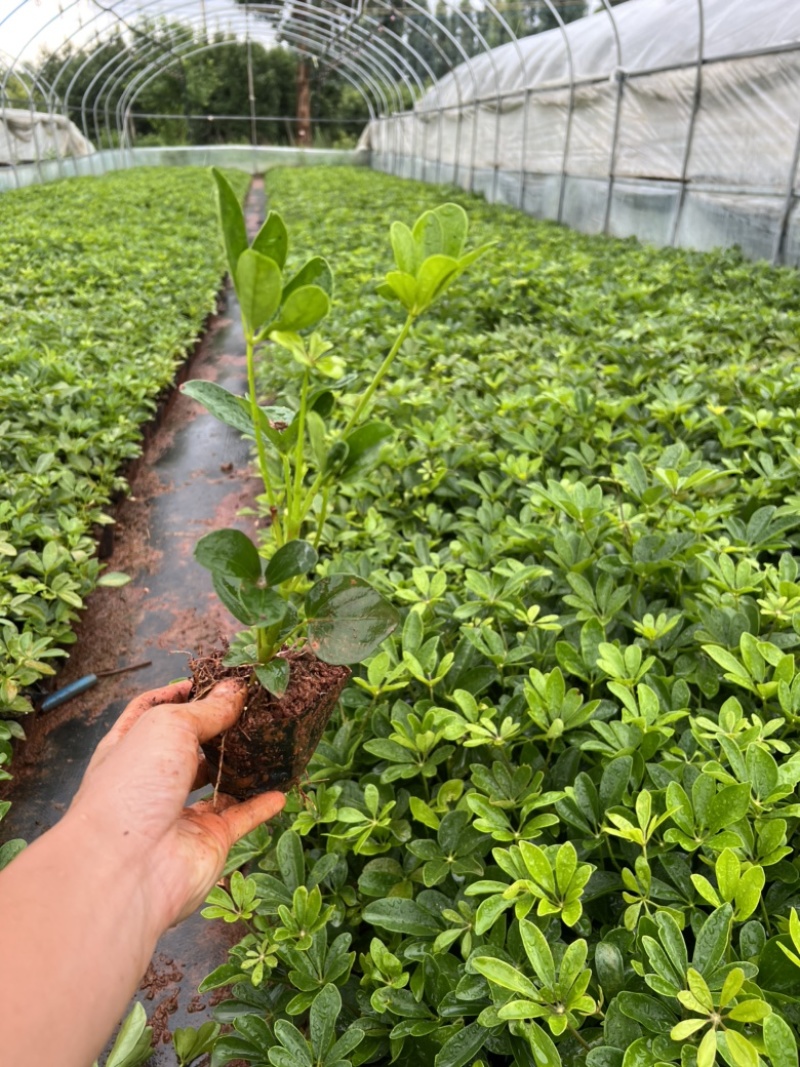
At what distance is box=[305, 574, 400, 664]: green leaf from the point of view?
1.10 meters

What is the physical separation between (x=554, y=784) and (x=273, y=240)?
3.26 ft

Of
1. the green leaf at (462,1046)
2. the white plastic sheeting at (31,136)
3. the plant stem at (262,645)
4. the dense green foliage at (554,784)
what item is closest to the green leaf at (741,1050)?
the dense green foliage at (554,784)

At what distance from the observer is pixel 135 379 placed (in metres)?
4.18

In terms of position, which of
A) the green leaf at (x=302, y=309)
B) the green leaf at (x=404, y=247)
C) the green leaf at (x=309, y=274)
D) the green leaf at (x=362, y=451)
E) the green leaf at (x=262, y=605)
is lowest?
the green leaf at (x=262, y=605)

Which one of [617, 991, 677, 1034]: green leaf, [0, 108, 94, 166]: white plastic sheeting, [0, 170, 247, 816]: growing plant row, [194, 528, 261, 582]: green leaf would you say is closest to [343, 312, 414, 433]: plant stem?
[194, 528, 261, 582]: green leaf

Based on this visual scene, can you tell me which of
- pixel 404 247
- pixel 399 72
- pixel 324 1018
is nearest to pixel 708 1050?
pixel 324 1018

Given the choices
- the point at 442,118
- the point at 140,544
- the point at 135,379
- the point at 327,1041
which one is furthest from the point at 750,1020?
the point at 442,118

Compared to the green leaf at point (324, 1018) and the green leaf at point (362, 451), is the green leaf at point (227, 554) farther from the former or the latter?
the green leaf at point (324, 1018)

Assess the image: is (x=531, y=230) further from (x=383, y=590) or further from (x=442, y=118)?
(x=442, y=118)

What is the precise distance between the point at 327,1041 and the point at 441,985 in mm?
181

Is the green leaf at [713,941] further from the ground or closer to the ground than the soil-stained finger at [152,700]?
closer to the ground

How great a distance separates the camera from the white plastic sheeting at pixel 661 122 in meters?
7.05

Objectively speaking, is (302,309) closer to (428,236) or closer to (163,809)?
(428,236)

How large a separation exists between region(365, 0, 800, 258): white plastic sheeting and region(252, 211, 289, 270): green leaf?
282 inches
